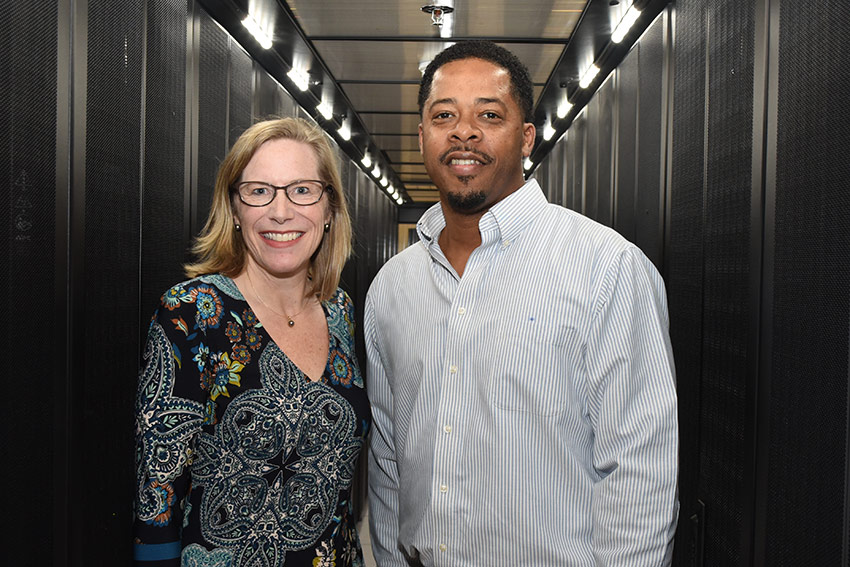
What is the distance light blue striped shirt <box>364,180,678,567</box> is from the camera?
4.86ft

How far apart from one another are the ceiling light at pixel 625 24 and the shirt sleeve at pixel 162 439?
2.97m

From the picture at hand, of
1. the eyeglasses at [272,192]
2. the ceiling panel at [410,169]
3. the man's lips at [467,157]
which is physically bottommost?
the eyeglasses at [272,192]

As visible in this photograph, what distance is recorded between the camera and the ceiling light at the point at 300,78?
15.6 ft

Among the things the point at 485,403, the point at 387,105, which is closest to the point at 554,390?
the point at 485,403

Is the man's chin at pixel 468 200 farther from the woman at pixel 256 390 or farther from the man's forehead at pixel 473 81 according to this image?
the woman at pixel 256 390

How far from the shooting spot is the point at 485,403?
159cm

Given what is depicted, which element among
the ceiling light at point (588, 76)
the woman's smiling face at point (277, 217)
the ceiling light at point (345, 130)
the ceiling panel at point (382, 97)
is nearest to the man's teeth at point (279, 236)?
the woman's smiling face at point (277, 217)

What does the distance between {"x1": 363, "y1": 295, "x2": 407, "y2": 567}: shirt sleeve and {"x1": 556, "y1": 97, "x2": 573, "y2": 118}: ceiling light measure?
13.7 ft

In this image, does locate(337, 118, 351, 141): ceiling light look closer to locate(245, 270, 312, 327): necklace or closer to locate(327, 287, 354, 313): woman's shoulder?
locate(327, 287, 354, 313): woman's shoulder

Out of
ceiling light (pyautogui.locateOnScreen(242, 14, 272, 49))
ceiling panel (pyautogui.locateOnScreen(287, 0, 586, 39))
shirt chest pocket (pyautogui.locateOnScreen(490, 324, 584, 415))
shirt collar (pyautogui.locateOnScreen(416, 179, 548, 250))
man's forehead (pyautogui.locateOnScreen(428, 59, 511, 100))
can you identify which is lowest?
shirt chest pocket (pyautogui.locateOnScreen(490, 324, 584, 415))

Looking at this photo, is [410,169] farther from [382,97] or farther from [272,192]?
[272,192]

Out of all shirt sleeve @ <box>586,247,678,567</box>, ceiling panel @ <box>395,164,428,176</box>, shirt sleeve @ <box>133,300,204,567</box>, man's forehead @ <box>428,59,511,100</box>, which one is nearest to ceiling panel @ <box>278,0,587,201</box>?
man's forehead @ <box>428,59,511,100</box>

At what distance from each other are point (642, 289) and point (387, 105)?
5113 millimetres

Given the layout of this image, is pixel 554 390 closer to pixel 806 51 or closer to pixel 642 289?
pixel 642 289
